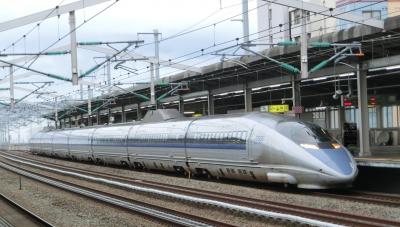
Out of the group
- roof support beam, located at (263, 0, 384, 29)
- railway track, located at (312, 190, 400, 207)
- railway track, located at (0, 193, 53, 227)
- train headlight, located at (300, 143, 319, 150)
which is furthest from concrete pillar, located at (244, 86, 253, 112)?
railway track, located at (0, 193, 53, 227)

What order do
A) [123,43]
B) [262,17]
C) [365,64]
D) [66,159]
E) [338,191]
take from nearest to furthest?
[338,191], [365,64], [123,43], [66,159], [262,17]

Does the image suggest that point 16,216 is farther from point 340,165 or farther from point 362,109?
point 362,109

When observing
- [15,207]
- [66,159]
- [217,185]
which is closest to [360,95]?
[217,185]

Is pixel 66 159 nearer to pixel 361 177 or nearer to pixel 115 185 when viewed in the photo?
pixel 115 185

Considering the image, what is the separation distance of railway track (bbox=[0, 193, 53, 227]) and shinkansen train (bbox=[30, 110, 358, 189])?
7539 millimetres

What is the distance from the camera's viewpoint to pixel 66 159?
2002 inches

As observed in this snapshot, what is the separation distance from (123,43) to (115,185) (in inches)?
479

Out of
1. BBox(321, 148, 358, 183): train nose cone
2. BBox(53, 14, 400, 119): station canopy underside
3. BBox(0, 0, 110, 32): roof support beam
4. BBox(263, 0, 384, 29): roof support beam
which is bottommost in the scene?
BBox(321, 148, 358, 183): train nose cone

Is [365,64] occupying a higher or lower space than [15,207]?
higher

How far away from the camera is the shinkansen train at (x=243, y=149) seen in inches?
667

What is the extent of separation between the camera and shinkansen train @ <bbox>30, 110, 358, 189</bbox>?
1695 cm

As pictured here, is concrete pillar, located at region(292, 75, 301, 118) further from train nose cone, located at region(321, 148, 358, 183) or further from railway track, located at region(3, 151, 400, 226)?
railway track, located at region(3, 151, 400, 226)

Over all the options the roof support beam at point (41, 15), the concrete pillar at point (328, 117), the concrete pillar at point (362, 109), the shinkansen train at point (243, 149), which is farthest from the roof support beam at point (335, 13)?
the concrete pillar at point (328, 117)

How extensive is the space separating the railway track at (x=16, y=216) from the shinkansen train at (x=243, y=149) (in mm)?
7539
